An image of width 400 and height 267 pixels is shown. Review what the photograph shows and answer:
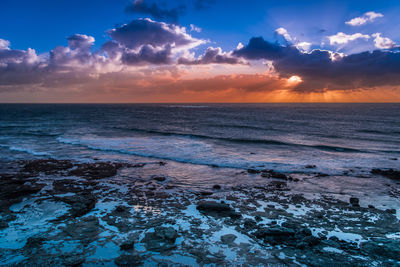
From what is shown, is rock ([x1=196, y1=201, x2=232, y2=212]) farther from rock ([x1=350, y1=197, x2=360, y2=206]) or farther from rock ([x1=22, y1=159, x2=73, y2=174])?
rock ([x1=22, y1=159, x2=73, y2=174])

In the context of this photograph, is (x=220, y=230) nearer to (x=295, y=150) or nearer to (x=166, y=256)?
(x=166, y=256)

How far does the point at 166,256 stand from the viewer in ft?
24.6

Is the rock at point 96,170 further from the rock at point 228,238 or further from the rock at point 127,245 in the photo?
the rock at point 228,238

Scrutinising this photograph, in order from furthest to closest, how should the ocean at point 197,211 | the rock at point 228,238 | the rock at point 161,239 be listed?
the rock at point 228,238, the rock at point 161,239, the ocean at point 197,211

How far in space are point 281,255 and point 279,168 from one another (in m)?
12.9

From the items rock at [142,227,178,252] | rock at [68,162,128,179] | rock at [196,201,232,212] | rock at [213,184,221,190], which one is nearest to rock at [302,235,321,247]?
rock at [196,201,232,212]

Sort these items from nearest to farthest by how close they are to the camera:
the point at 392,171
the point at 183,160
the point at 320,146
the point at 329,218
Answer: the point at 329,218, the point at 392,171, the point at 183,160, the point at 320,146

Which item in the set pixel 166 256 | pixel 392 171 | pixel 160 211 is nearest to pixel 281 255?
pixel 166 256

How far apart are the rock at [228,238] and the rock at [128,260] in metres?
3.12

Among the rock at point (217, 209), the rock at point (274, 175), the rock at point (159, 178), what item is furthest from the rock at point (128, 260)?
the rock at point (274, 175)

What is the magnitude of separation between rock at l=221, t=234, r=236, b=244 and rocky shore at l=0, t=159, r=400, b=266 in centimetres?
4

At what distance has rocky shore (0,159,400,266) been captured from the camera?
750cm

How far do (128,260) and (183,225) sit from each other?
2874 millimetres

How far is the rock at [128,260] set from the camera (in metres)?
7.08
